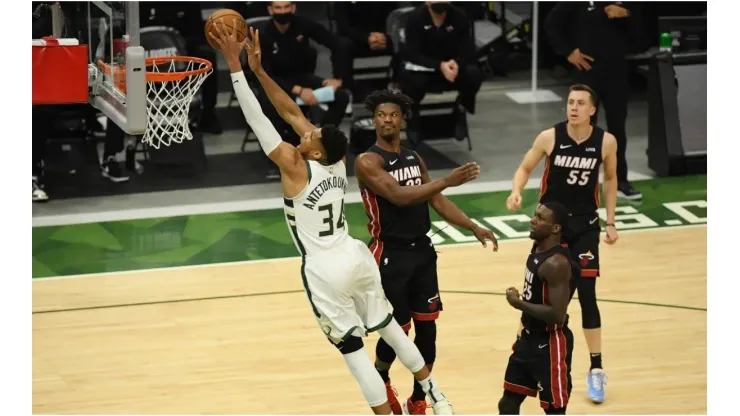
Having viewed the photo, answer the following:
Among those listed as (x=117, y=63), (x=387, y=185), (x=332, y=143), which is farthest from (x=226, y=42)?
(x=387, y=185)

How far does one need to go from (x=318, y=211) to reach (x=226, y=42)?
101cm

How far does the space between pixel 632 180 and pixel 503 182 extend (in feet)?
4.27

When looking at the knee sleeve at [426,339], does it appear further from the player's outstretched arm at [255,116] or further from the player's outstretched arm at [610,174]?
the player's outstretched arm at [610,174]

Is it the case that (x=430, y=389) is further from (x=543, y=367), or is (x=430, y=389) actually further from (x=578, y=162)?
(x=578, y=162)

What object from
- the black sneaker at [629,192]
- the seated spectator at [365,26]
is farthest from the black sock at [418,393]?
the seated spectator at [365,26]

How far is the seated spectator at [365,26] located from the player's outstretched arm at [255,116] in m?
7.03

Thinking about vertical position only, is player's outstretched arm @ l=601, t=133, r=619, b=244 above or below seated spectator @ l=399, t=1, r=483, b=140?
below

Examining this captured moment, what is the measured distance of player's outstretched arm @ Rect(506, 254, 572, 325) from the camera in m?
6.57

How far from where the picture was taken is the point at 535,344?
6707mm

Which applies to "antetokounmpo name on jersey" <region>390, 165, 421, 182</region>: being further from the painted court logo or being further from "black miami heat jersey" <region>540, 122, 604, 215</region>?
the painted court logo

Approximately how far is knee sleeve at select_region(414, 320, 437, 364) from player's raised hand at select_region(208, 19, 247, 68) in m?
1.85

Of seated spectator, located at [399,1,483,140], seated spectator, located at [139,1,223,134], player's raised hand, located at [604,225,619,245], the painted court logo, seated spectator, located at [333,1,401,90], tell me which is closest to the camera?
the painted court logo

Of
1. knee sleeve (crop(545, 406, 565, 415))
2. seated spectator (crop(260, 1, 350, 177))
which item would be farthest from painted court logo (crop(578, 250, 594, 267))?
seated spectator (crop(260, 1, 350, 177))

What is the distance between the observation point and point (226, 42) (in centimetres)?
664
